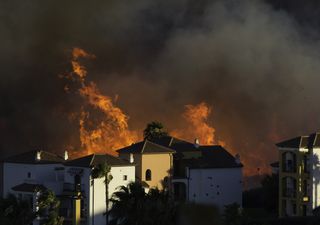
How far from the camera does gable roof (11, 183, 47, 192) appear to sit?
1876 inches

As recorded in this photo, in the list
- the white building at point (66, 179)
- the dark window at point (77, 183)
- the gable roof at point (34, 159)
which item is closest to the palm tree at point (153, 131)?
the gable roof at point (34, 159)

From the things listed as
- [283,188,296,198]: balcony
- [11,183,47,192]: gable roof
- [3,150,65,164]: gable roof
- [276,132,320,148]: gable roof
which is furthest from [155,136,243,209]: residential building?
[11,183,47,192]: gable roof

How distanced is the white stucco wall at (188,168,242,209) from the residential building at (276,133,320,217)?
510 centimetres

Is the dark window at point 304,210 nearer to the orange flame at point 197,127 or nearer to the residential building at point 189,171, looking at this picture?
the residential building at point 189,171

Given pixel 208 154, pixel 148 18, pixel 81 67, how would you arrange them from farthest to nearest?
pixel 148 18, pixel 81 67, pixel 208 154

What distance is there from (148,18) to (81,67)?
33.0 ft

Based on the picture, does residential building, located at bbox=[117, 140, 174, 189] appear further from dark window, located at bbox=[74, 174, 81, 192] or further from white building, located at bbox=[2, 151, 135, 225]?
dark window, located at bbox=[74, 174, 81, 192]

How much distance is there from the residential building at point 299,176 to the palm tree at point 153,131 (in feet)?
45.8

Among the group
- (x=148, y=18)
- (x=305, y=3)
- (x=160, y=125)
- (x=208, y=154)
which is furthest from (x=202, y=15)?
(x=208, y=154)

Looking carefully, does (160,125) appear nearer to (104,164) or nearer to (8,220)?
(104,164)

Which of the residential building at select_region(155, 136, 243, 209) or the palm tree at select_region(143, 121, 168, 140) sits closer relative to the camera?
the residential building at select_region(155, 136, 243, 209)

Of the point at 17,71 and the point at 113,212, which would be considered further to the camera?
the point at 17,71

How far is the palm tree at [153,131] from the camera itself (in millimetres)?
60241

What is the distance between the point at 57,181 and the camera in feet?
163
